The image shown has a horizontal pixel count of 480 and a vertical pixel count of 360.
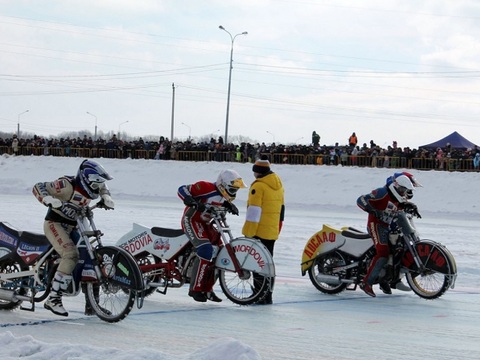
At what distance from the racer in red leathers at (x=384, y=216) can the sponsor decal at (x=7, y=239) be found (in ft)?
16.9

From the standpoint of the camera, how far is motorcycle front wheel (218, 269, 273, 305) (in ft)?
38.7

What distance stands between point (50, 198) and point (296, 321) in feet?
10.3

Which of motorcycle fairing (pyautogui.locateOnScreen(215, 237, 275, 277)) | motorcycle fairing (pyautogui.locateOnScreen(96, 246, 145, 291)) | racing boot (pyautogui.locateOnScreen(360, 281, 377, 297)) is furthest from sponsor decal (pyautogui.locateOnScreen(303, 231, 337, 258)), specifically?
motorcycle fairing (pyautogui.locateOnScreen(96, 246, 145, 291))

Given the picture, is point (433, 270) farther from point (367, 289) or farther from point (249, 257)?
point (249, 257)

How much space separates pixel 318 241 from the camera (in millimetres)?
14086

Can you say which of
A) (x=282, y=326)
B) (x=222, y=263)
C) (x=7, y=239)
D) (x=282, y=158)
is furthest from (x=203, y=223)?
(x=282, y=158)

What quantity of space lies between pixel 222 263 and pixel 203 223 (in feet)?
1.90

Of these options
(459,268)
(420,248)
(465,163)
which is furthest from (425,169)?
(420,248)

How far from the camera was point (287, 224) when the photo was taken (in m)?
26.5

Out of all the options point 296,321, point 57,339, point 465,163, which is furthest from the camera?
point 465,163

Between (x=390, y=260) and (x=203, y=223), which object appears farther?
(x=390, y=260)

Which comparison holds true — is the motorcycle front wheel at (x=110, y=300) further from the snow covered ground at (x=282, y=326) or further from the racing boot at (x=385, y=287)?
the racing boot at (x=385, y=287)

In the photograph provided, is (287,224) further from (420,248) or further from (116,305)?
(116,305)

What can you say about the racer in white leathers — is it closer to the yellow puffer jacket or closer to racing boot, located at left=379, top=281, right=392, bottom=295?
the yellow puffer jacket
